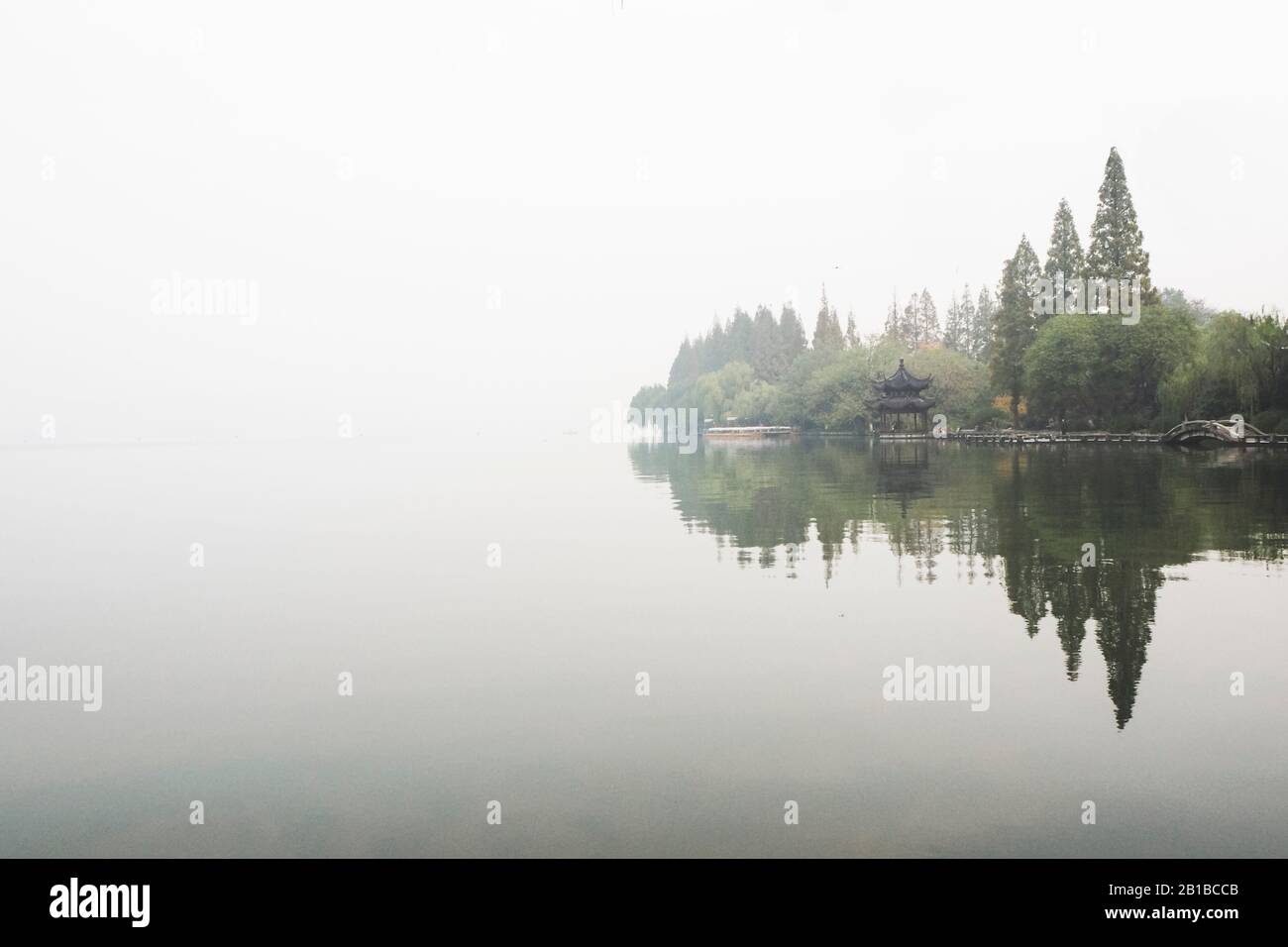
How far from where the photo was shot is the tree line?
5250 centimetres

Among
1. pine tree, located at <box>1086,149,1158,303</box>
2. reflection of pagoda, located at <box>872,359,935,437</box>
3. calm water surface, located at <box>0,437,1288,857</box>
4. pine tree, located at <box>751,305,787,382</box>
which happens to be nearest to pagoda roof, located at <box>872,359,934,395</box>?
reflection of pagoda, located at <box>872,359,935,437</box>

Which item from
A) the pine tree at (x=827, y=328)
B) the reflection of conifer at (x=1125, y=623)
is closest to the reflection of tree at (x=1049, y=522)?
the reflection of conifer at (x=1125, y=623)

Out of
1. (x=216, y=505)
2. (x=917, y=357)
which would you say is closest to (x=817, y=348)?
(x=917, y=357)

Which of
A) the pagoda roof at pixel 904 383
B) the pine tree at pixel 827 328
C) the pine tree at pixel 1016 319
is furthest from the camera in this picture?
the pine tree at pixel 827 328

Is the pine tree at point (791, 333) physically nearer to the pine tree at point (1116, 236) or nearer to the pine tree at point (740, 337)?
the pine tree at point (740, 337)

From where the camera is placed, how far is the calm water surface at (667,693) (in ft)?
20.9

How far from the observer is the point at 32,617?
1445cm

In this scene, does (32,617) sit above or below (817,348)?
below

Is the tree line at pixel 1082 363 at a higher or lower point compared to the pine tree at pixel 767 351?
lower

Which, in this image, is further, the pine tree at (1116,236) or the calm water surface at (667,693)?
the pine tree at (1116,236)

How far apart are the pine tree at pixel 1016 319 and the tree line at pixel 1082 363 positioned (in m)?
0.10
